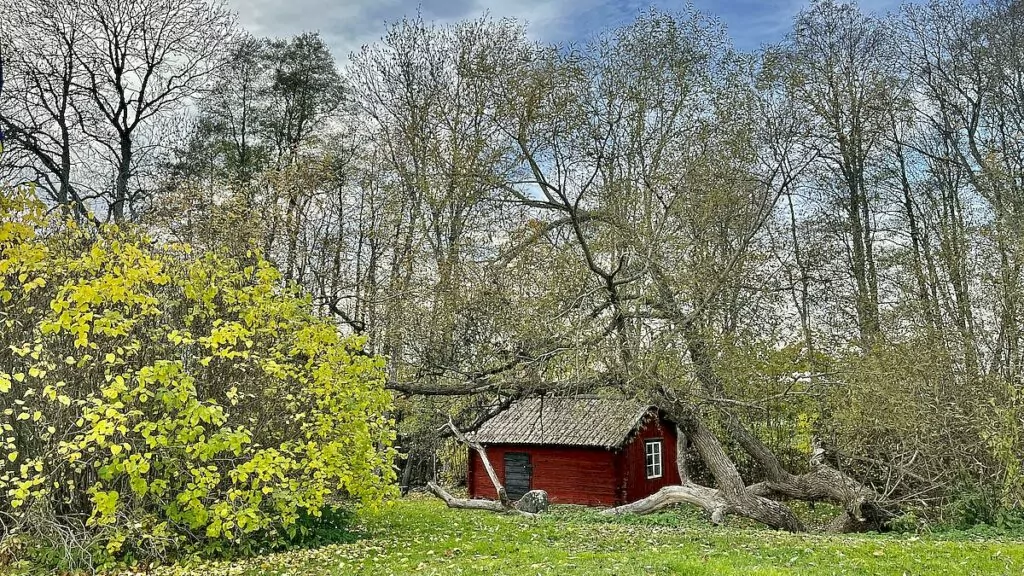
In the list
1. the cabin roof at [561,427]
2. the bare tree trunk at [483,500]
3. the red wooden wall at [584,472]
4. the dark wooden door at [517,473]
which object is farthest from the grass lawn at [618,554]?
the dark wooden door at [517,473]

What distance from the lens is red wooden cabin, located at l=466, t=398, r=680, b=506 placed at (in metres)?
21.5

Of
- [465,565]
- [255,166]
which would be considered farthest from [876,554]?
[255,166]

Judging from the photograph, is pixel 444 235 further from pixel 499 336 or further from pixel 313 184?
pixel 499 336

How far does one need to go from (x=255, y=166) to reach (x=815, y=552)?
687 inches

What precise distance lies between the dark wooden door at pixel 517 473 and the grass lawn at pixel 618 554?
10.9 m

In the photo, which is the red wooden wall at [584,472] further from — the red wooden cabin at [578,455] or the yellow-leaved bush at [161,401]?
the yellow-leaved bush at [161,401]

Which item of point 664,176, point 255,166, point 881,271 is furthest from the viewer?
point 255,166

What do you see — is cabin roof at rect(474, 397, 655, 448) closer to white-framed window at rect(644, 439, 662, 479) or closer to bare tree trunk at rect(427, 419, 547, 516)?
white-framed window at rect(644, 439, 662, 479)

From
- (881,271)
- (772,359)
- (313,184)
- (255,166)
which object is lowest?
(772,359)

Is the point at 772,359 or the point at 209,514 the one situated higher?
the point at 772,359

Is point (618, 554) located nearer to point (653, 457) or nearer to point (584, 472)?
point (584, 472)

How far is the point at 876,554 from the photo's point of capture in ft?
28.2

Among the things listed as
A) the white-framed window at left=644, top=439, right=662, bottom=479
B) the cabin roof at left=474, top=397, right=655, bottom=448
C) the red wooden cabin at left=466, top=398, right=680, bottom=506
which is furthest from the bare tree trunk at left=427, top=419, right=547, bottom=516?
the white-framed window at left=644, top=439, right=662, bottom=479

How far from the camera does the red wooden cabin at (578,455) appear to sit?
21.5 m
